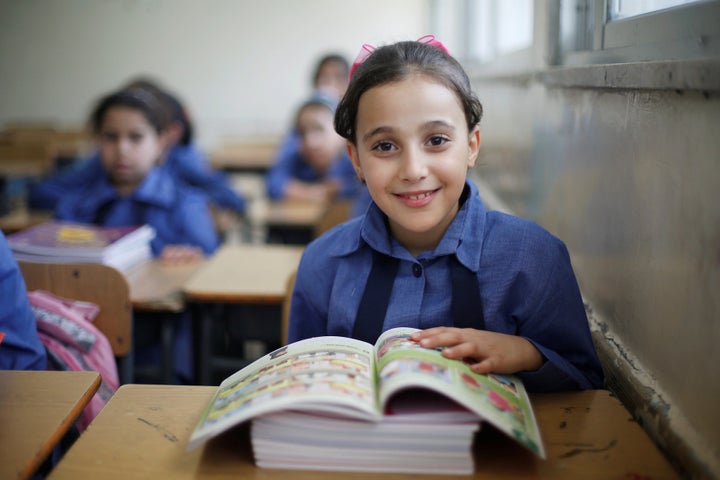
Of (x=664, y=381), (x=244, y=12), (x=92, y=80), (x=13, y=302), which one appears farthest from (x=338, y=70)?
(x=664, y=381)

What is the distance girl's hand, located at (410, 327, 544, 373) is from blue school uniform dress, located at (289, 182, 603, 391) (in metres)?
0.03

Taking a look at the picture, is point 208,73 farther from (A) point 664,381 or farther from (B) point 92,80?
(A) point 664,381

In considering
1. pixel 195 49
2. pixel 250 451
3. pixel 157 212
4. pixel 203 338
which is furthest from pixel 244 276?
pixel 195 49

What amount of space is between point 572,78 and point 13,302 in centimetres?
118

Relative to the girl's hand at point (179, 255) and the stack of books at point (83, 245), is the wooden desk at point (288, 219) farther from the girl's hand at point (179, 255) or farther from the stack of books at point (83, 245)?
the stack of books at point (83, 245)

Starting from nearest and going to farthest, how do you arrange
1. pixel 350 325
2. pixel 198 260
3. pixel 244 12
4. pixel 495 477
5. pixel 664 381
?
pixel 495 477 → pixel 664 381 → pixel 350 325 → pixel 198 260 → pixel 244 12

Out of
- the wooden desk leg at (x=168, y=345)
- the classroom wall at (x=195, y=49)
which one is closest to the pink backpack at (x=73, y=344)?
the wooden desk leg at (x=168, y=345)

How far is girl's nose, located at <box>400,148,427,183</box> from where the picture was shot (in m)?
1.17

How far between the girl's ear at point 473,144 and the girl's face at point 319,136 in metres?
2.88

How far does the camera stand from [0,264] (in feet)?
4.55

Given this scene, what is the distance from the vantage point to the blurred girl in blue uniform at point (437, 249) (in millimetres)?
1148

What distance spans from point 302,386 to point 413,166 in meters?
0.46

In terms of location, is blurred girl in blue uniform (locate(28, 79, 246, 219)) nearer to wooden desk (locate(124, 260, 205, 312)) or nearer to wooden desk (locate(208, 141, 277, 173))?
wooden desk (locate(124, 260, 205, 312))

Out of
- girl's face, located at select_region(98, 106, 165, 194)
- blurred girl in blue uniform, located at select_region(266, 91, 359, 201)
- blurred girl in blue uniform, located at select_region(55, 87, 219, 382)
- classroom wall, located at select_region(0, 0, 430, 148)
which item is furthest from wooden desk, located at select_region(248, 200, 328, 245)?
classroom wall, located at select_region(0, 0, 430, 148)
